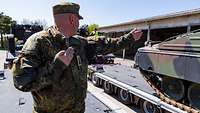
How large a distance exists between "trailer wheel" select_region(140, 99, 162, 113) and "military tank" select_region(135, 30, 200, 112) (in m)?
0.33

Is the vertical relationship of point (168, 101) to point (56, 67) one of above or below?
below

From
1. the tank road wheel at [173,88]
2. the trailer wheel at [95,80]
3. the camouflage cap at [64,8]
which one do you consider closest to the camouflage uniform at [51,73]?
the camouflage cap at [64,8]

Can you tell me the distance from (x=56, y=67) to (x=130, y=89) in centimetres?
628

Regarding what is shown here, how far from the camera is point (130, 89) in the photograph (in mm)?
8422

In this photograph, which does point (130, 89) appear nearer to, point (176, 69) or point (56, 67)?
point (176, 69)

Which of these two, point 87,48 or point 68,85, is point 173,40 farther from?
point 68,85

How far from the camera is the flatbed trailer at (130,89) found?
7305 millimetres

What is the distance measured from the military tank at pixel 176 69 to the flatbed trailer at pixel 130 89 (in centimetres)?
22

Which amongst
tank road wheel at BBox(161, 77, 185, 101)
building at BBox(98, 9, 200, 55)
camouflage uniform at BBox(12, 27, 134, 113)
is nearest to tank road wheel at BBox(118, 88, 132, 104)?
tank road wheel at BBox(161, 77, 185, 101)

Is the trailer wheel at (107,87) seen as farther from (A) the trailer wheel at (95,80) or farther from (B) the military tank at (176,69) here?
(B) the military tank at (176,69)

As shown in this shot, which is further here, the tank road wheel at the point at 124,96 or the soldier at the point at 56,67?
the tank road wheel at the point at 124,96

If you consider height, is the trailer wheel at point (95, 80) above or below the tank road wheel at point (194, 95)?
below

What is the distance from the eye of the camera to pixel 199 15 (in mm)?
16609

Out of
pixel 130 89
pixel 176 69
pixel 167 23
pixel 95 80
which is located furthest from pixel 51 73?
pixel 167 23
